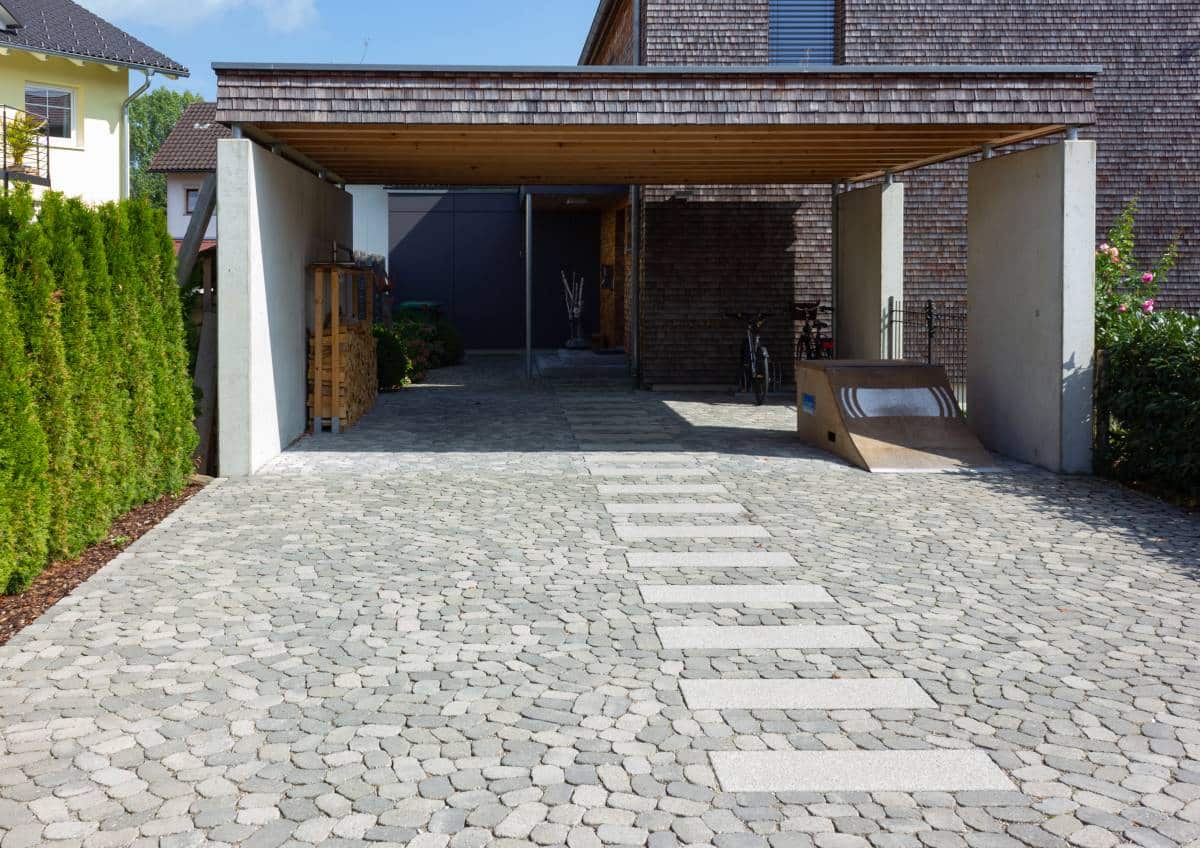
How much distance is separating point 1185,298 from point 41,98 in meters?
21.3

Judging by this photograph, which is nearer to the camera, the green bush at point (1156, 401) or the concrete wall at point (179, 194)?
the green bush at point (1156, 401)

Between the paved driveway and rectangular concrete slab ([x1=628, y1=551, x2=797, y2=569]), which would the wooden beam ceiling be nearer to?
the paved driveway

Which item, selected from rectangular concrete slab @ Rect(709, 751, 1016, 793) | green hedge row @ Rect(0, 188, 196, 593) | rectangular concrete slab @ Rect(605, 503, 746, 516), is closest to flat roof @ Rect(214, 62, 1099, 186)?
green hedge row @ Rect(0, 188, 196, 593)

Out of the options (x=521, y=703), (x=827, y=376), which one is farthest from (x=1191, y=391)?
(x=521, y=703)

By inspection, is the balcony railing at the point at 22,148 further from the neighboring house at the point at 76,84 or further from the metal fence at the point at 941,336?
the metal fence at the point at 941,336

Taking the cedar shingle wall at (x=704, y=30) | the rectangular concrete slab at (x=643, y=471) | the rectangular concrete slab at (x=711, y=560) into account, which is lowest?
the rectangular concrete slab at (x=711, y=560)

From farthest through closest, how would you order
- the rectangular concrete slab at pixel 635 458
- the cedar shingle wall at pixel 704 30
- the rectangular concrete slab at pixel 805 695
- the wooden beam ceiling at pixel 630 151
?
the cedar shingle wall at pixel 704 30, the wooden beam ceiling at pixel 630 151, the rectangular concrete slab at pixel 635 458, the rectangular concrete slab at pixel 805 695

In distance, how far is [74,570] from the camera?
6348mm

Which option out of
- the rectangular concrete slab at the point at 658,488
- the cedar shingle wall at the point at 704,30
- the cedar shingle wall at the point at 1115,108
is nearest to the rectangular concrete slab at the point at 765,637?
the rectangular concrete slab at the point at 658,488

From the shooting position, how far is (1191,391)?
27.7ft

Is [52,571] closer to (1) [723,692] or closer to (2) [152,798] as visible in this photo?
(2) [152,798]

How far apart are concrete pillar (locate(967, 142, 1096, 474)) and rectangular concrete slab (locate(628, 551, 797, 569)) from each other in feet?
13.3

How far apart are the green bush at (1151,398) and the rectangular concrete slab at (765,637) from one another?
417 cm

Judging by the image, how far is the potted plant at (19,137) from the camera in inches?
789
